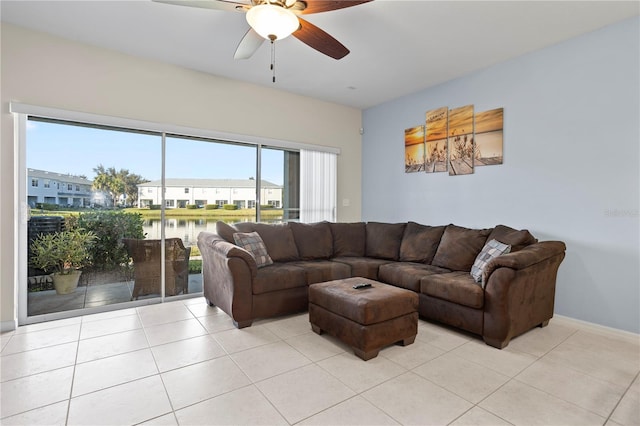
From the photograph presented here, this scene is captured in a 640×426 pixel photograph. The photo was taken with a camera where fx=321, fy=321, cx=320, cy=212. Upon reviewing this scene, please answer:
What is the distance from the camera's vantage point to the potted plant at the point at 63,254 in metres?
3.28

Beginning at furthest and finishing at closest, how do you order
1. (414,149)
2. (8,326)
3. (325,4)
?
(414,149)
(8,326)
(325,4)

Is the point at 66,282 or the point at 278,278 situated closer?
the point at 278,278

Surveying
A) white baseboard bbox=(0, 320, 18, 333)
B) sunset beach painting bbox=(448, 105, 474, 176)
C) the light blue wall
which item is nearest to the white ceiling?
the light blue wall

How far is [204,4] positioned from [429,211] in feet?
12.0

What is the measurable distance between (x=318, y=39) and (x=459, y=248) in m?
2.60

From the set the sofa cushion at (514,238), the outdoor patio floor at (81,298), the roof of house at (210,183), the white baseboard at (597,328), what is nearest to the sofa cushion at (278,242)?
the roof of house at (210,183)

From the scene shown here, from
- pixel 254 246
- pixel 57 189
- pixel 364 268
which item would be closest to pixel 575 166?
pixel 364 268

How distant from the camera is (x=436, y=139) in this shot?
4457mm

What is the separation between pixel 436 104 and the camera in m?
4.46

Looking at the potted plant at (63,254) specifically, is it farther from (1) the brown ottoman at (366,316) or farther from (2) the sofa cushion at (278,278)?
(1) the brown ottoman at (366,316)

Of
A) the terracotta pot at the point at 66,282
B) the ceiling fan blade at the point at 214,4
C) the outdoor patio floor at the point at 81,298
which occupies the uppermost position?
the ceiling fan blade at the point at 214,4

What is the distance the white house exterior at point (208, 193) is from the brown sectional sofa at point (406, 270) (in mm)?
604

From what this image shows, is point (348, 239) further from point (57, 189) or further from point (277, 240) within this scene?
point (57, 189)

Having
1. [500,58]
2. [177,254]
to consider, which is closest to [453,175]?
[500,58]
